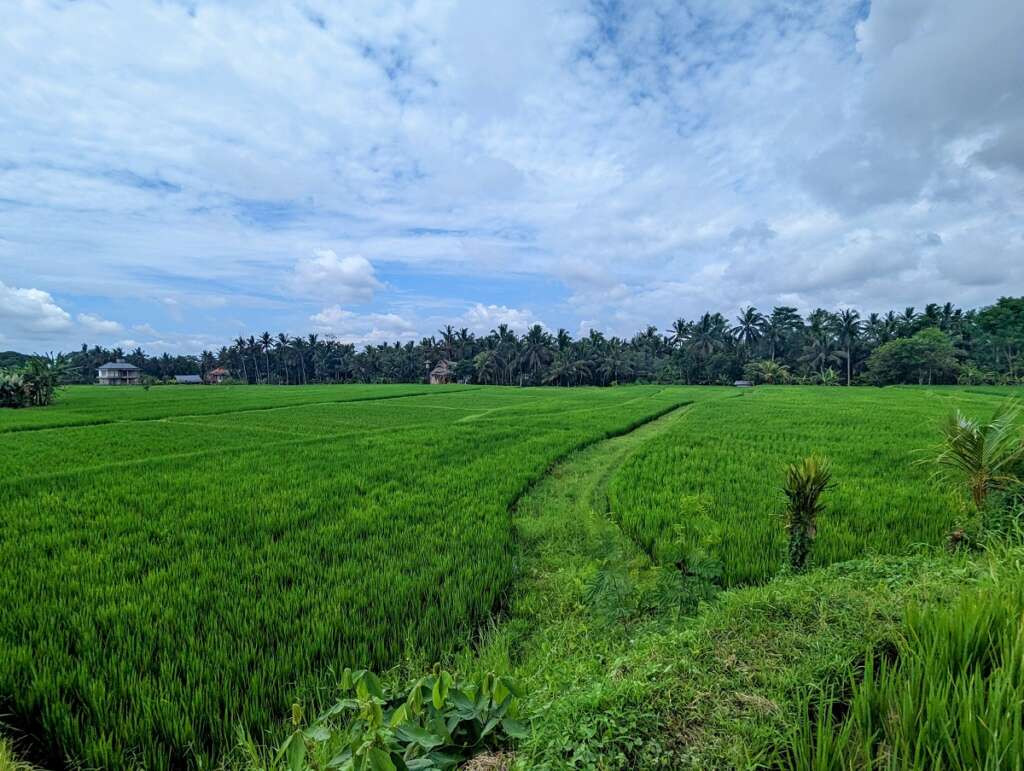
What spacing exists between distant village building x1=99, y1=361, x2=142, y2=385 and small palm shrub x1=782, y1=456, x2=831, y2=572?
3663 inches

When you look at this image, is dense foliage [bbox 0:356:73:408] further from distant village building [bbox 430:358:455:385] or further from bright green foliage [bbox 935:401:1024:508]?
distant village building [bbox 430:358:455:385]

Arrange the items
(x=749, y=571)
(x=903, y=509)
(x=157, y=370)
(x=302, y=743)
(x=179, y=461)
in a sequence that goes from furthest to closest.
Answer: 1. (x=157, y=370)
2. (x=179, y=461)
3. (x=903, y=509)
4. (x=749, y=571)
5. (x=302, y=743)

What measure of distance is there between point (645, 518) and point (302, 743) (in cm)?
482

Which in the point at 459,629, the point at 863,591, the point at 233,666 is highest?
the point at 863,591

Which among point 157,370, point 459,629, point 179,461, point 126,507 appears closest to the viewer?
point 459,629

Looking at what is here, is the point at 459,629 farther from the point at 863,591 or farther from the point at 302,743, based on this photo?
the point at 863,591

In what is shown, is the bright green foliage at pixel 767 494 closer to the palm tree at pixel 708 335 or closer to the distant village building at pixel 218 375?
the palm tree at pixel 708 335

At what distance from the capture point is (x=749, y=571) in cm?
419

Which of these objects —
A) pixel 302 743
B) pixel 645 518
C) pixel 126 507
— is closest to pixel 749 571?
pixel 645 518

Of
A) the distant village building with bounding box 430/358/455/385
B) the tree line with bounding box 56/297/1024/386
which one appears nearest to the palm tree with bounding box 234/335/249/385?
the tree line with bounding box 56/297/1024/386

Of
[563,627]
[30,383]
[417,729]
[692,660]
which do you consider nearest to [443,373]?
[30,383]

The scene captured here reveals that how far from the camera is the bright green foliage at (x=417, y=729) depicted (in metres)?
1.54

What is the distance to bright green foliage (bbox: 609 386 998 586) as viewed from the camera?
15.0 ft

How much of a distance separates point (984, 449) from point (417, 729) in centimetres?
527
